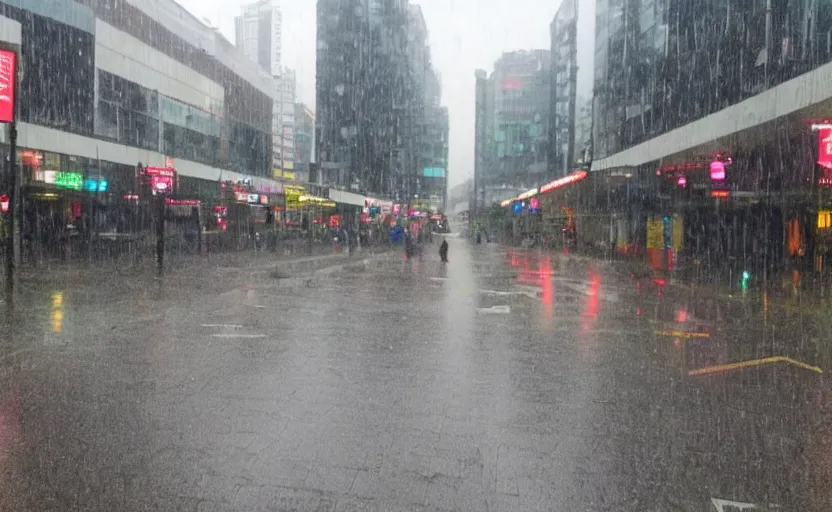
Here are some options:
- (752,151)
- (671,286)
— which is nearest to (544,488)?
(671,286)

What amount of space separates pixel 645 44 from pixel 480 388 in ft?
165

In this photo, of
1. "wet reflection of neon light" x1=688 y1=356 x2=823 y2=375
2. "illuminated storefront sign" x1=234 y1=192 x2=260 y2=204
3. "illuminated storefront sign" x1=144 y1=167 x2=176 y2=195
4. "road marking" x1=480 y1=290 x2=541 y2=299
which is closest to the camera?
"wet reflection of neon light" x1=688 y1=356 x2=823 y2=375

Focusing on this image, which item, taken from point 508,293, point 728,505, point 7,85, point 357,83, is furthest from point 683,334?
point 357,83

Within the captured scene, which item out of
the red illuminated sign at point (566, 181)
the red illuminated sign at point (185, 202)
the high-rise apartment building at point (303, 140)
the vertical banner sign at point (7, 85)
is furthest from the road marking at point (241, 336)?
the high-rise apartment building at point (303, 140)

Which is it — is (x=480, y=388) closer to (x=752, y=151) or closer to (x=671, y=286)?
(x=671, y=286)

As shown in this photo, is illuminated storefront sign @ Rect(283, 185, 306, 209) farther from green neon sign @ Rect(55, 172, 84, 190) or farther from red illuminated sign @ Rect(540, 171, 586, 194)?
green neon sign @ Rect(55, 172, 84, 190)

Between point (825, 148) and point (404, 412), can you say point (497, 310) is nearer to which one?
point (825, 148)

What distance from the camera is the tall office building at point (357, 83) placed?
172 meters

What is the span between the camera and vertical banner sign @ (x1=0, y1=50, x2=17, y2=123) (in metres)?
18.3

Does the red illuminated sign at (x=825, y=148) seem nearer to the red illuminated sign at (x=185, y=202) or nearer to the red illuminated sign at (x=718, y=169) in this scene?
the red illuminated sign at (x=718, y=169)

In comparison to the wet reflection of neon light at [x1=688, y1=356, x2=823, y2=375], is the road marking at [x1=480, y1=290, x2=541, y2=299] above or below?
above

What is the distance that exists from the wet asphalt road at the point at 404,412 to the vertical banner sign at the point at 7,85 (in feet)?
21.9

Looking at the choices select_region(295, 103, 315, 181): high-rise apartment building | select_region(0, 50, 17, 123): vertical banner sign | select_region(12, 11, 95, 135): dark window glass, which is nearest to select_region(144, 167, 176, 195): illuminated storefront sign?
select_region(12, 11, 95, 135): dark window glass

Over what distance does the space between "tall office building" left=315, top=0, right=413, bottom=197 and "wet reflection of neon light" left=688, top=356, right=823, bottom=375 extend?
6146 inches
